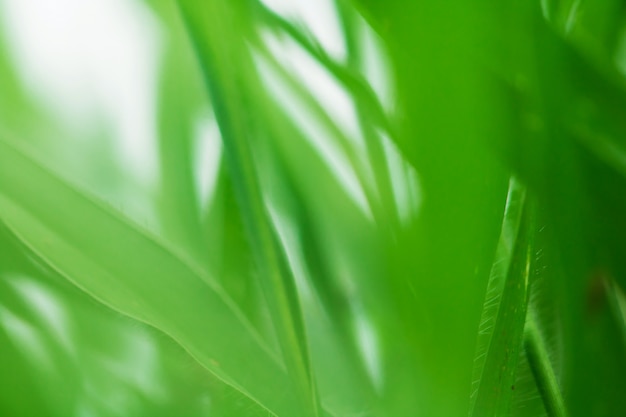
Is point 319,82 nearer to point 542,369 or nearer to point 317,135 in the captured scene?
point 317,135

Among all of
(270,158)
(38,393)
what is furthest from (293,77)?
(38,393)

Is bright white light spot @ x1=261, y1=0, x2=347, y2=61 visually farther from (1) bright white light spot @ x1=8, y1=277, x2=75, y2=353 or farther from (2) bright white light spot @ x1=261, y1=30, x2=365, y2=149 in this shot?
(1) bright white light spot @ x1=8, y1=277, x2=75, y2=353

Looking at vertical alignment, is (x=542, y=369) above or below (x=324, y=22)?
below

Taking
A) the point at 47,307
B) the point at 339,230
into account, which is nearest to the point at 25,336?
the point at 47,307

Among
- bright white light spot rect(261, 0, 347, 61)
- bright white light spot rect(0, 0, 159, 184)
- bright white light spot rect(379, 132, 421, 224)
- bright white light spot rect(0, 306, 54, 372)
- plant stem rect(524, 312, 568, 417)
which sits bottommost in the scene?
plant stem rect(524, 312, 568, 417)

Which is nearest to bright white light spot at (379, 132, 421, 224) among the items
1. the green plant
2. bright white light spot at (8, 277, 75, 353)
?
the green plant
